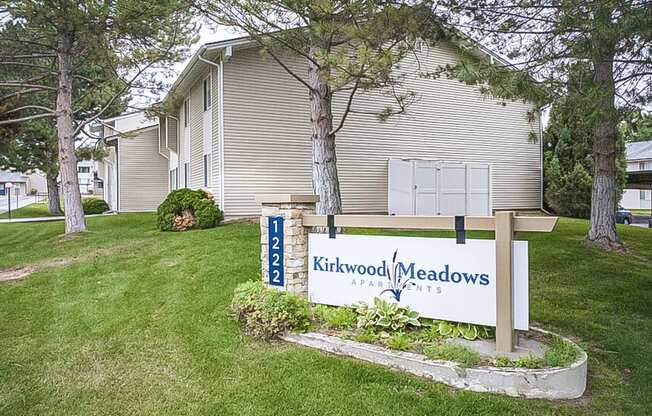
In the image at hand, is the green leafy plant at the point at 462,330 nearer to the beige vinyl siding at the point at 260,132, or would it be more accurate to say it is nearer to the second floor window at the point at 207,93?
the beige vinyl siding at the point at 260,132

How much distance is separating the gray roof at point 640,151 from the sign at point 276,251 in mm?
38918

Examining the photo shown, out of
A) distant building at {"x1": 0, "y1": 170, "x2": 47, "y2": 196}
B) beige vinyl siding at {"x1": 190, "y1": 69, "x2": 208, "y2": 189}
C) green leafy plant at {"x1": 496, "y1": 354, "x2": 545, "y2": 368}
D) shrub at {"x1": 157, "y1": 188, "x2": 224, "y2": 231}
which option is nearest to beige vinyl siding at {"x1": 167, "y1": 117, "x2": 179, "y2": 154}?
beige vinyl siding at {"x1": 190, "y1": 69, "x2": 208, "y2": 189}

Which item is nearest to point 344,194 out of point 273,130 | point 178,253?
point 273,130

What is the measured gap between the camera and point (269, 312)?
4906mm

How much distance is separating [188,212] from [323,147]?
5335 mm

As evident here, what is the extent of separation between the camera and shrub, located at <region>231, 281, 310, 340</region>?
15.8 feet

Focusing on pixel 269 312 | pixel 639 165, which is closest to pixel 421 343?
pixel 269 312

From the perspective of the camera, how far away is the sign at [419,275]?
4.09 m

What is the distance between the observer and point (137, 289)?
7000 mm

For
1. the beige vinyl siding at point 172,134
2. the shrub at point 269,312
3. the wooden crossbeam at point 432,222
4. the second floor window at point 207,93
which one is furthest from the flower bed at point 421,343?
the beige vinyl siding at point 172,134

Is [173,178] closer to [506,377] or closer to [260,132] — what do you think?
[260,132]

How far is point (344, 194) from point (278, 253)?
9470 millimetres

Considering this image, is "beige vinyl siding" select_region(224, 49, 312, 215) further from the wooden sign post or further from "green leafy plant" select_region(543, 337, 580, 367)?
"green leafy plant" select_region(543, 337, 580, 367)

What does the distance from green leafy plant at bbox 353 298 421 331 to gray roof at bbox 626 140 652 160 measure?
38.9m
